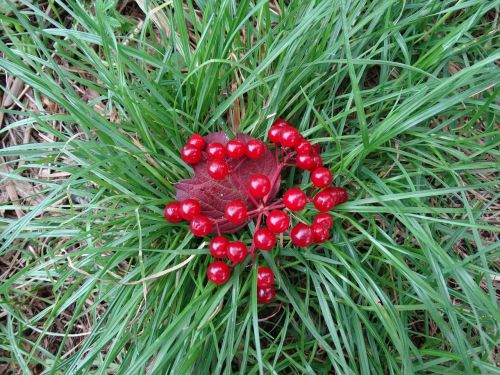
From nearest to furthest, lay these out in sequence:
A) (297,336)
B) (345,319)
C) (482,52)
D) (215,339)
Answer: (215,339)
(345,319)
(297,336)
(482,52)

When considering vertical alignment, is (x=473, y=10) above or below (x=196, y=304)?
above

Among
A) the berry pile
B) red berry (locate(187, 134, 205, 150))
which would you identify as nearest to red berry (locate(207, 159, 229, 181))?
the berry pile

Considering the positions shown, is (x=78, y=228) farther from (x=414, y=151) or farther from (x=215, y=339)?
(x=414, y=151)

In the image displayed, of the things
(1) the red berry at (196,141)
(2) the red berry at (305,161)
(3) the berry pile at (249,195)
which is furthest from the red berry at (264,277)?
(1) the red berry at (196,141)

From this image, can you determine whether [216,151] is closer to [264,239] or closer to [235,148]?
[235,148]

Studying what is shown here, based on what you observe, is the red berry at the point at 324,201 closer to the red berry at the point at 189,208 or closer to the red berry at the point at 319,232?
the red berry at the point at 319,232

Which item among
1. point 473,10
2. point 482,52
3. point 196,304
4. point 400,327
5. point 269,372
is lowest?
point 269,372

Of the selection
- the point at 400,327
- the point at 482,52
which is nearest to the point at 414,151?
the point at 482,52
